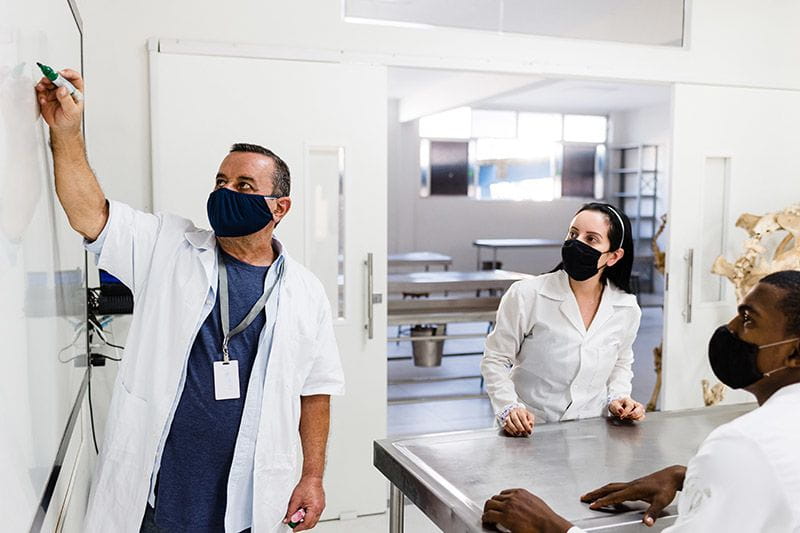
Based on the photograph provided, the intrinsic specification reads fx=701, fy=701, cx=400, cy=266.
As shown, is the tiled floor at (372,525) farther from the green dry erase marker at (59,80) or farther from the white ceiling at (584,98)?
the white ceiling at (584,98)

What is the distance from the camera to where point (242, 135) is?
3.22m

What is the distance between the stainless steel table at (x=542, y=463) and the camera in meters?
1.50

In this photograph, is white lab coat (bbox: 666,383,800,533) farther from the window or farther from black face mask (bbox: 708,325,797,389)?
the window

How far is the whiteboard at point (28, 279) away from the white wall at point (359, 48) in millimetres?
1472

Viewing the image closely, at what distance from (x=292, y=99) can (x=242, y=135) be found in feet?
0.96

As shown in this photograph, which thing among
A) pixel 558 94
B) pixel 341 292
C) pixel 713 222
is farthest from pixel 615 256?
pixel 558 94

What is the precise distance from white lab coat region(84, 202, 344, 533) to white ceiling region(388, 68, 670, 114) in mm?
5287

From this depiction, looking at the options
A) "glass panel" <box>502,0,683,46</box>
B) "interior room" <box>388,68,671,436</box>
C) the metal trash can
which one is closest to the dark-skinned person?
"glass panel" <box>502,0,683,46</box>

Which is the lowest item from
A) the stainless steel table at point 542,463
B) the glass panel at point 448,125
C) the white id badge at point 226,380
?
the stainless steel table at point 542,463

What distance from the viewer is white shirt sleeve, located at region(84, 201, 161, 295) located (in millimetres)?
1577

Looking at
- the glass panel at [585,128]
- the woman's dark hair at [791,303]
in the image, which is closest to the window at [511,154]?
the glass panel at [585,128]

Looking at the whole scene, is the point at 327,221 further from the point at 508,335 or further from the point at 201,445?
the point at 201,445

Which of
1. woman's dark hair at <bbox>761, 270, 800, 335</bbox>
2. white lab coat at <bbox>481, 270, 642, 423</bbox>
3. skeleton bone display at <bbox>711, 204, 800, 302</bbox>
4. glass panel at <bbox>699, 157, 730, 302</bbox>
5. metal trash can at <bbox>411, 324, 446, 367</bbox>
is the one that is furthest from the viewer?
metal trash can at <bbox>411, 324, 446, 367</bbox>

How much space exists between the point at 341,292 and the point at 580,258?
1493 mm
